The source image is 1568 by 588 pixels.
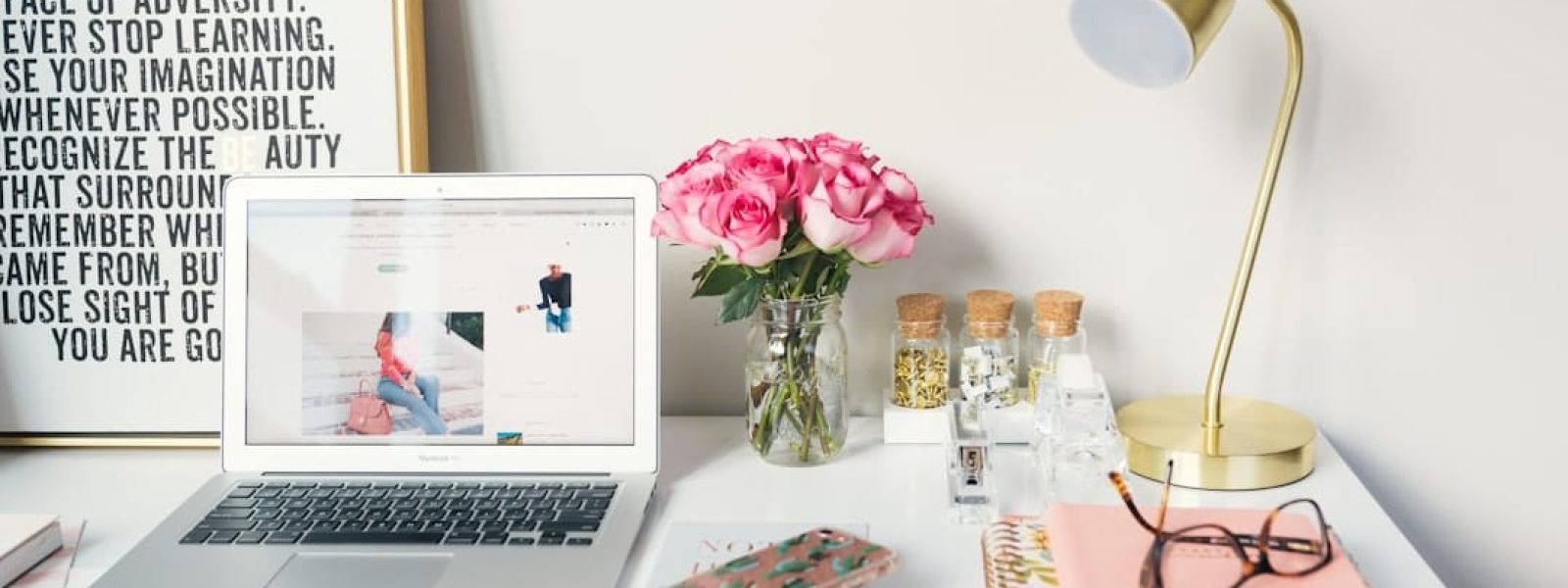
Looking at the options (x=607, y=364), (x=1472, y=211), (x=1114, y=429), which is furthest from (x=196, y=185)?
(x=1472, y=211)

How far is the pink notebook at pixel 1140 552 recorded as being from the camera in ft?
2.39

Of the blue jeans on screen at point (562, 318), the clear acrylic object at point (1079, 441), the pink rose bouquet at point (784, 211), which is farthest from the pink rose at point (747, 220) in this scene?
the clear acrylic object at point (1079, 441)

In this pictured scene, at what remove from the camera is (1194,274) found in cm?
111

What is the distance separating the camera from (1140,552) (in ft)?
2.53

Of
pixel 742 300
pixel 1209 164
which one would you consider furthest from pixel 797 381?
pixel 1209 164

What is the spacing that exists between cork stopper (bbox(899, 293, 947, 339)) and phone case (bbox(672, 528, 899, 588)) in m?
0.29

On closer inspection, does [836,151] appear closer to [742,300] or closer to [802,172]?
[802,172]

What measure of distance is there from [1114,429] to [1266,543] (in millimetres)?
233

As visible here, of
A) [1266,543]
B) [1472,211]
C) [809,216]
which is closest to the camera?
[1266,543]

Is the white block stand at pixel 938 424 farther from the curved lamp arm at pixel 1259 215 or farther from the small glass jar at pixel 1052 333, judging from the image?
the curved lamp arm at pixel 1259 215

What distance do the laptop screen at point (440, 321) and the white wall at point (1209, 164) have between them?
0.17m

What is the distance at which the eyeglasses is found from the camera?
73cm

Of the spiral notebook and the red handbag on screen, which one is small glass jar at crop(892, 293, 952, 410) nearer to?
the spiral notebook

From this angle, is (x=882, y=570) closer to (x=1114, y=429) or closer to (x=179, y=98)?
(x=1114, y=429)
